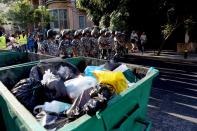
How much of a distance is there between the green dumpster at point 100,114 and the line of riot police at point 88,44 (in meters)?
7.98

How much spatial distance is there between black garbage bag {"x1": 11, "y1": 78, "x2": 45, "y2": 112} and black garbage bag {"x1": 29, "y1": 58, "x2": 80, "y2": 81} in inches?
25.4

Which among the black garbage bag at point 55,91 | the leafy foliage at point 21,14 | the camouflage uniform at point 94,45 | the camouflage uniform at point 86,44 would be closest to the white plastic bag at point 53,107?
the black garbage bag at point 55,91

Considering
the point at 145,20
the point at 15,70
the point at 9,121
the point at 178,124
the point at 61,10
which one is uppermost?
the point at 61,10

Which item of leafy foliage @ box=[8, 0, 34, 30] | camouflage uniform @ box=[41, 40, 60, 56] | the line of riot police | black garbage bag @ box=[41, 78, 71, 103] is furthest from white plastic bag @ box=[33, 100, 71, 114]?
leafy foliage @ box=[8, 0, 34, 30]

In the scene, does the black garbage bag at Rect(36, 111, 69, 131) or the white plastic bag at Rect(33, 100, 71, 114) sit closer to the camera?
the black garbage bag at Rect(36, 111, 69, 131)

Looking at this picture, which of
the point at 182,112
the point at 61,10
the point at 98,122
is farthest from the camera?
the point at 61,10

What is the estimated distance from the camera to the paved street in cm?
498

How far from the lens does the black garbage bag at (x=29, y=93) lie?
9.67 ft

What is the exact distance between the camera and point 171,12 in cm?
1382

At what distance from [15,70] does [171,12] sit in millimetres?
11485

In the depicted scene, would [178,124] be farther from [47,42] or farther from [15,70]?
[47,42]

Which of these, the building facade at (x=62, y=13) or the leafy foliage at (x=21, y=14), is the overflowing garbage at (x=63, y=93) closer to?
the leafy foliage at (x=21, y=14)

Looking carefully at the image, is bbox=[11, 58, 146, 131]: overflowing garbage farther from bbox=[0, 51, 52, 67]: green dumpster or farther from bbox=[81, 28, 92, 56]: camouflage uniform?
bbox=[81, 28, 92, 56]: camouflage uniform

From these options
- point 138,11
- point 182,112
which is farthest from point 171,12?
point 182,112
